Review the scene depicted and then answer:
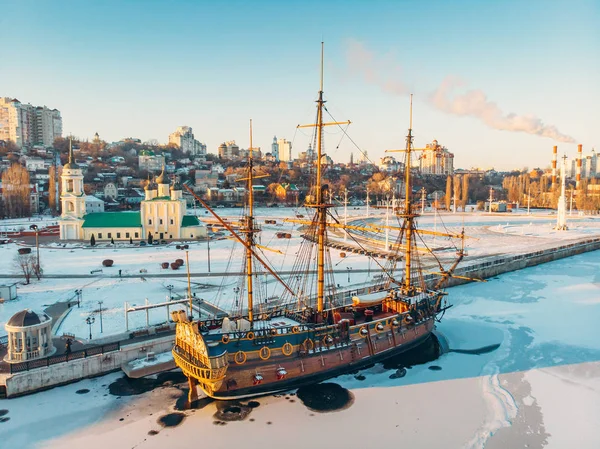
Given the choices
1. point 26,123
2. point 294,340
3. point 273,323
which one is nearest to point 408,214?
point 273,323

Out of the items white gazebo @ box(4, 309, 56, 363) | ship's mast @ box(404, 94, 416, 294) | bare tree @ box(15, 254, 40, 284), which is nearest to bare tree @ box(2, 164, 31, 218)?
bare tree @ box(15, 254, 40, 284)

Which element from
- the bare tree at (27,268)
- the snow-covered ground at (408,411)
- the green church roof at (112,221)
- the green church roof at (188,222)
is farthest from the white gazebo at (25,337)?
the green church roof at (188,222)

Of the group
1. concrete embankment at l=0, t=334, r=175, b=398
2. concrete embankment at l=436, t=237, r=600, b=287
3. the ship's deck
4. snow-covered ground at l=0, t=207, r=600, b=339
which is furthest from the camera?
concrete embankment at l=436, t=237, r=600, b=287

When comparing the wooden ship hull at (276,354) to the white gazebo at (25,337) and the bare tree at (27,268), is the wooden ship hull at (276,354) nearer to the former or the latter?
the white gazebo at (25,337)

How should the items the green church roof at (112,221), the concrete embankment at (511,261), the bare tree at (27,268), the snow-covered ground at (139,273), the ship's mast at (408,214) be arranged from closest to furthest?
1. the snow-covered ground at (139,273)
2. the ship's mast at (408,214)
3. the bare tree at (27,268)
4. the concrete embankment at (511,261)
5. the green church roof at (112,221)

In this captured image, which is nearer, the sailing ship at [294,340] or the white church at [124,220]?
the sailing ship at [294,340]

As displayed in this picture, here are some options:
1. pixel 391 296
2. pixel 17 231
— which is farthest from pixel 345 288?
pixel 17 231

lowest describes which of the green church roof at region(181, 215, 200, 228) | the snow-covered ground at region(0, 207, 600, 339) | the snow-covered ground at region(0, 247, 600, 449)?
the snow-covered ground at region(0, 247, 600, 449)

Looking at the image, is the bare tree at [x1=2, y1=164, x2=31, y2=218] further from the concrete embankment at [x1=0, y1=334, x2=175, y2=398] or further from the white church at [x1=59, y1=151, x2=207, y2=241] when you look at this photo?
the concrete embankment at [x1=0, y1=334, x2=175, y2=398]
